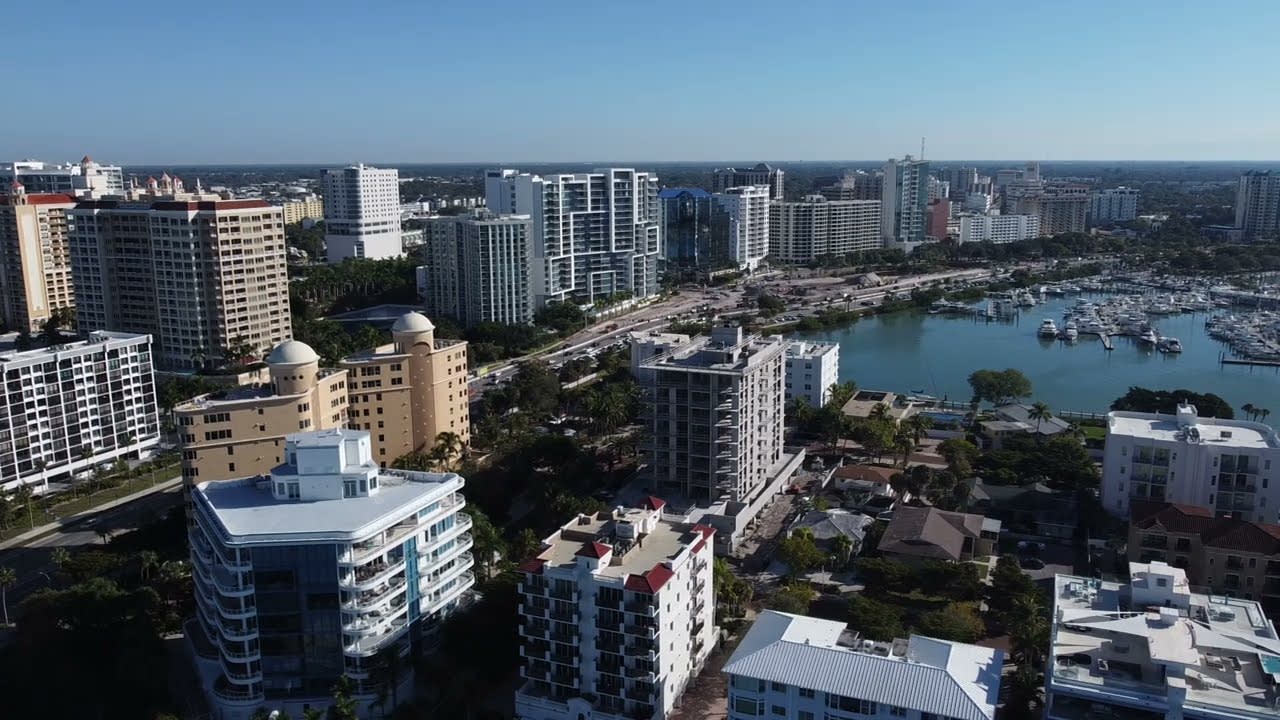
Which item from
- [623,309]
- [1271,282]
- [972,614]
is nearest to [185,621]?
[972,614]

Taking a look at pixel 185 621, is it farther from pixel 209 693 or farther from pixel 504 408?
pixel 504 408

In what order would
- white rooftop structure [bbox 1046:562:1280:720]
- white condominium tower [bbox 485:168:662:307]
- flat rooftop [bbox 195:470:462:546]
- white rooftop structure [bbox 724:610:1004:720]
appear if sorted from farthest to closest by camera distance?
white condominium tower [bbox 485:168:662:307]
flat rooftop [bbox 195:470:462:546]
white rooftop structure [bbox 724:610:1004:720]
white rooftop structure [bbox 1046:562:1280:720]

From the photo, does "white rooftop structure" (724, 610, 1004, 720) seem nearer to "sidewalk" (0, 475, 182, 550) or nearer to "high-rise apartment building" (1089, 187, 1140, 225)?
"sidewalk" (0, 475, 182, 550)

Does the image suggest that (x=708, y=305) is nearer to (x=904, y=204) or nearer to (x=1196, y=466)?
(x=904, y=204)

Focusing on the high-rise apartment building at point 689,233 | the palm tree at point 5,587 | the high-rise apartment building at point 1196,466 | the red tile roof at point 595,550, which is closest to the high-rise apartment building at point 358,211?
the high-rise apartment building at point 689,233

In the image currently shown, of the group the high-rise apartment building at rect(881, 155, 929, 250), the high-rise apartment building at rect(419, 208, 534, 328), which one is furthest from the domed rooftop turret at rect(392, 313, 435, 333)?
the high-rise apartment building at rect(881, 155, 929, 250)

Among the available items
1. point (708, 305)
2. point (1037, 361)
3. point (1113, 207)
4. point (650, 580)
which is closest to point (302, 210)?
point (708, 305)

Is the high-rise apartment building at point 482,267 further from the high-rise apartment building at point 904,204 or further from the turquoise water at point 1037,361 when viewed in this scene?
the high-rise apartment building at point 904,204
